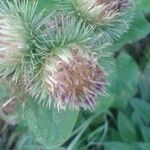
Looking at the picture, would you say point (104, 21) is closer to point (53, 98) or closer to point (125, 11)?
point (125, 11)

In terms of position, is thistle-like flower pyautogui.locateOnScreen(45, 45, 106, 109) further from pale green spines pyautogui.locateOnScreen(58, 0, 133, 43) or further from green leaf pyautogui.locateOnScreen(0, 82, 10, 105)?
green leaf pyautogui.locateOnScreen(0, 82, 10, 105)

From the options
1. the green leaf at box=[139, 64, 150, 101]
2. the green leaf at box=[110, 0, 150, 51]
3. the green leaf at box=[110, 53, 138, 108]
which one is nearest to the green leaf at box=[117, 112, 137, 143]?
the green leaf at box=[110, 53, 138, 108]

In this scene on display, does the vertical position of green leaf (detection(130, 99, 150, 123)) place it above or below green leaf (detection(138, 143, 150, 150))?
above

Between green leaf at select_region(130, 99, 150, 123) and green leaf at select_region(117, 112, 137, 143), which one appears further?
green leaf at select_region(130, 99, 150, 123)

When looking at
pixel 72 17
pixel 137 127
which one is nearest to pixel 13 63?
pixel 72 17

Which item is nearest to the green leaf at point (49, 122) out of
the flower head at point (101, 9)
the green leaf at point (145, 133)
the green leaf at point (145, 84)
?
the flower head at point (101, 9)

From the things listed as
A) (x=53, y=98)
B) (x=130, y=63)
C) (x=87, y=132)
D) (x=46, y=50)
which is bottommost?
(x=87, y=132)

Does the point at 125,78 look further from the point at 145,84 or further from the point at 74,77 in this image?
the point at 74,77
